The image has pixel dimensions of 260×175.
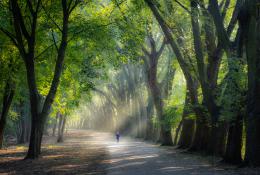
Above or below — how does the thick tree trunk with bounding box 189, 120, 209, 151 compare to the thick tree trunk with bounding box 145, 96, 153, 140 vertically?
below

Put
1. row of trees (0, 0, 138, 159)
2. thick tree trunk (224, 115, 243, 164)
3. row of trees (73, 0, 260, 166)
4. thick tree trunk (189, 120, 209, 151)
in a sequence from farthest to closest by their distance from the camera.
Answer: thick tree trunk (189, 120, 209, 151)
row of trees (0, 0, 138, 159)
thick tree trunk (224, 115, 243, 164)
row of trees (73, 0, 260, 166)

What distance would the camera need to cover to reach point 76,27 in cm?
2242

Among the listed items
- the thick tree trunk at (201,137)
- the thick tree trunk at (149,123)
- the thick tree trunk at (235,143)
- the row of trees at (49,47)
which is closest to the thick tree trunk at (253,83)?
the thick tree trunk at (235,143)

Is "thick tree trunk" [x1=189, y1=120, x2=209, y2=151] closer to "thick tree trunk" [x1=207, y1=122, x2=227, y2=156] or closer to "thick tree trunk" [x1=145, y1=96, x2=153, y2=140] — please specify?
"thick tree trunk" [x1=207, y1=122, x2=227, y2=156]

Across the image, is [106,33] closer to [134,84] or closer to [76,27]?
[76,27]

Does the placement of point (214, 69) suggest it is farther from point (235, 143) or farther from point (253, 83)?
point (253, 83)

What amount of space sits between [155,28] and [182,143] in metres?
12.0

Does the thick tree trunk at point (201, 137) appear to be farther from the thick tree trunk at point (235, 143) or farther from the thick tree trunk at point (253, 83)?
the thick tree trunk at point (253, 83)

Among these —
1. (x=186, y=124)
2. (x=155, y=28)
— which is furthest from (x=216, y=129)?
(x=155, y=28)

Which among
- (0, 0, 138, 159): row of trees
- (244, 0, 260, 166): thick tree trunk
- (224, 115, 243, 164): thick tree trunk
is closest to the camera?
(244, 0, 260, 166): thick tree trunk

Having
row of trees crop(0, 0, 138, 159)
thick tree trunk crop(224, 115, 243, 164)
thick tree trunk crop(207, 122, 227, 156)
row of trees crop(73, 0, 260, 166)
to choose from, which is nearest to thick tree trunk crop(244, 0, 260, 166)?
row of trees crop(73, 0, 260, 166)

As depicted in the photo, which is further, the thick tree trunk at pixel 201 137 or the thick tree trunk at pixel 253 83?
the thick tree trunk at pixel 201 137

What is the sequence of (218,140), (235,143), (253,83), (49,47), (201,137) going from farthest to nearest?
(201,137), (49,47), (218,140), (235,143), (253,83)

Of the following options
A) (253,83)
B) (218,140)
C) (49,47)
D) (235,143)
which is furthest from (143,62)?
(253,83)
